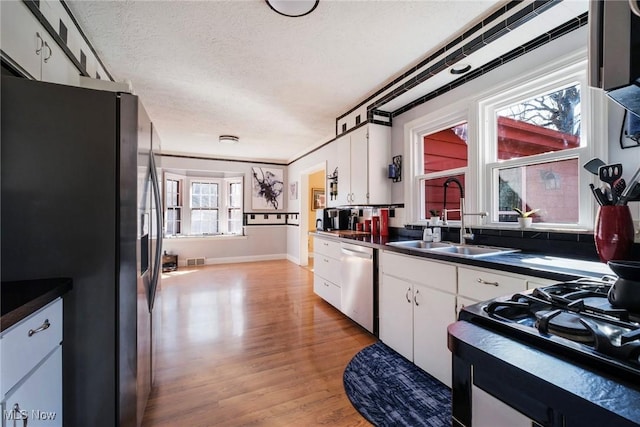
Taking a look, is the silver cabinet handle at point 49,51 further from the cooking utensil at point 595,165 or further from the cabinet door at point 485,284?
the cooking utensil at point 595,165

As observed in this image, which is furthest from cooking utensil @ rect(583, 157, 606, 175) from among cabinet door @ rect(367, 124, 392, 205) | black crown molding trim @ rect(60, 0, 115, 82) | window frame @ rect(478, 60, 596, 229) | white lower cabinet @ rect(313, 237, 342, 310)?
black crown molding trim @ rect(60, 0, 115, 82)

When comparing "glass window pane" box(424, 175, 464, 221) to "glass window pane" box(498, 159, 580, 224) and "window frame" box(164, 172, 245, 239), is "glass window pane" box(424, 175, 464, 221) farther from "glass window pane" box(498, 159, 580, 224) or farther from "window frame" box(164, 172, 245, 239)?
"window frame" box(164, 172, 245, 239)

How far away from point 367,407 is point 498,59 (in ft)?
8.62

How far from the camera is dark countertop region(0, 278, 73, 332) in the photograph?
836 millimetres

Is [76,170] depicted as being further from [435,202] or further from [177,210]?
[177,210]

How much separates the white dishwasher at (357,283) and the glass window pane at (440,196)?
2.80 ft

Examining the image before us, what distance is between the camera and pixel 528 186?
2051mm

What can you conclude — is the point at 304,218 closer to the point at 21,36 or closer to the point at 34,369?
the point at 21,36

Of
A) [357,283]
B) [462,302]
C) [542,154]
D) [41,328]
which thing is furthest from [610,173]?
[41,328]

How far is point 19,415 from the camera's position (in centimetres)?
86

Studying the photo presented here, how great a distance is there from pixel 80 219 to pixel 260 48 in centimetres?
176

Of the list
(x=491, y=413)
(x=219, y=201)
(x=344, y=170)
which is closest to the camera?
(x=491, y=413)

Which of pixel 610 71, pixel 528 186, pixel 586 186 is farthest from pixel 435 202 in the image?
pixel 610 71

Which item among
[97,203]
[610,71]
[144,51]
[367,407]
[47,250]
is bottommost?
[367,407]
